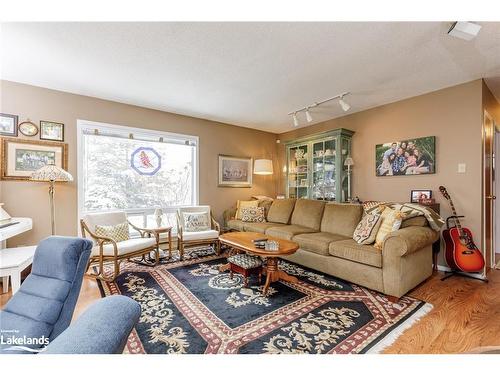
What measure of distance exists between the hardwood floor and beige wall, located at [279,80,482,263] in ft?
2.48

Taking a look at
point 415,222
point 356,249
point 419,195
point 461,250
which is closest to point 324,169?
point 419,195

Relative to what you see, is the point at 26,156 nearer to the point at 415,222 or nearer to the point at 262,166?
the point at 262,166

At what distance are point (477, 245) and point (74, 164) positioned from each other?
5.42 metres

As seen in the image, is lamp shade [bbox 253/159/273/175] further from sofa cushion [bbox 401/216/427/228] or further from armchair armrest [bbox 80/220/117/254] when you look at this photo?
armchair armrest [bbox 80/220/117/254]

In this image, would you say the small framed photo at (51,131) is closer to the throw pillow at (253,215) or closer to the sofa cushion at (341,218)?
the throw pillow at (253,215)

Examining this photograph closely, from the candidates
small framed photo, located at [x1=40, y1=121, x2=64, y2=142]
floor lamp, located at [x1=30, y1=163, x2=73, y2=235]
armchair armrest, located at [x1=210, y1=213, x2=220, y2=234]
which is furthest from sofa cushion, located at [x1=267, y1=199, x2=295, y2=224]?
small framed photo, located at [x1=40, y1=121, x2=64, y2=142]

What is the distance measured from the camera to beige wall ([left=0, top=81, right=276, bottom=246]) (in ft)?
9.59

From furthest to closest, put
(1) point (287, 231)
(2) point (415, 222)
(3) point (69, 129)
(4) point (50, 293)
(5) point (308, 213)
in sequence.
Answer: (5) point (308, 213), (1) point (287, 231), (3) point (69, 129), (2) point (415, 222), (4) point (50, 293)

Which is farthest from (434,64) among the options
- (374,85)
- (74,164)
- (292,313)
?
(74,164)

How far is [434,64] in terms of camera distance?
248 cm

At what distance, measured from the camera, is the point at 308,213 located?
387 centimetres

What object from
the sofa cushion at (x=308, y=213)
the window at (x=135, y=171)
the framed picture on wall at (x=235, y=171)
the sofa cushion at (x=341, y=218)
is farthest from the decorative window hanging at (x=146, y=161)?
the sofa cushion at (x=341, y=218)

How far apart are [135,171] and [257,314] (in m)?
3.06

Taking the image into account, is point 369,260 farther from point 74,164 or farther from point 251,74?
point 74,164
